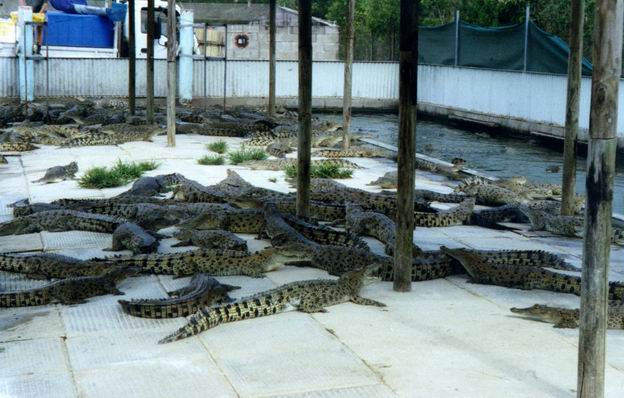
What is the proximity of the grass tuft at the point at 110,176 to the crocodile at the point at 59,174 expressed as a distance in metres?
0.30

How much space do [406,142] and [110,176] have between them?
21.7 feet

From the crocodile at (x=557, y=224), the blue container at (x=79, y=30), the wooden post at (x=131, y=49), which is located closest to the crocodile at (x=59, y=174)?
the crocodile at (x=557, y=224)

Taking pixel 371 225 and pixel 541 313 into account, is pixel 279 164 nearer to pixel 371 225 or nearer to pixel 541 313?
pixel 371 225

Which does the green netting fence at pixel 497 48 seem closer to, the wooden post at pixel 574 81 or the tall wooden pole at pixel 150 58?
the tall wooden pole at pixel 150 58

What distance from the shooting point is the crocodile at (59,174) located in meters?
13.2

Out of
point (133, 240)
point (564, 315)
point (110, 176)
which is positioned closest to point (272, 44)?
point (110, 176)

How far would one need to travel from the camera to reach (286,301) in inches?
270

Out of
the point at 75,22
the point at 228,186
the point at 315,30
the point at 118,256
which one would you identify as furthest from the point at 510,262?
the point at 315,30

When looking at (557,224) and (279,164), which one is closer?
(557,224)

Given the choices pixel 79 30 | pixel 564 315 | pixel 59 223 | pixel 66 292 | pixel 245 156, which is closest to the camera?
pixel 564 315

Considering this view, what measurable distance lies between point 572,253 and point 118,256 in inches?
170

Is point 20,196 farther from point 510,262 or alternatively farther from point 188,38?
point 188,38

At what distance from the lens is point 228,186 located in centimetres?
1230

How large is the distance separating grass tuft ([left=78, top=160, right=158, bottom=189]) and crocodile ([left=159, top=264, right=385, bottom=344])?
6.32 meters
